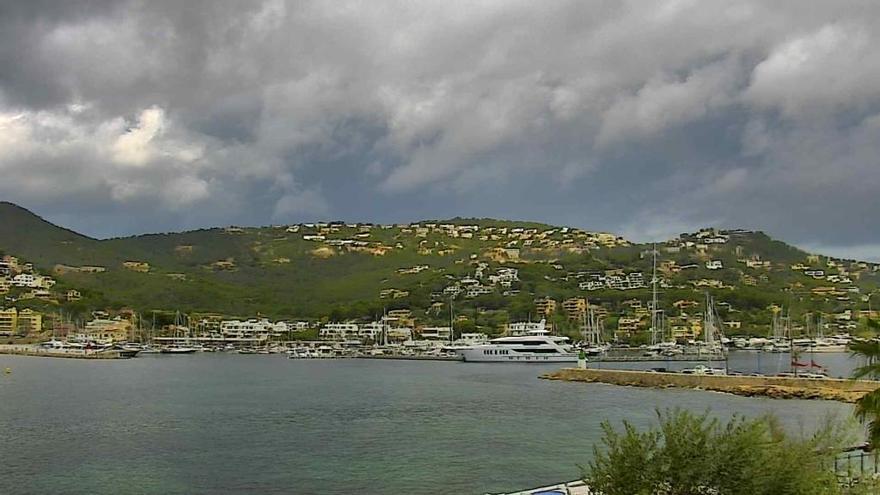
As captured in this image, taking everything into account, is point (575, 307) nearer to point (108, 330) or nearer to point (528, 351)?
point (528, 351)

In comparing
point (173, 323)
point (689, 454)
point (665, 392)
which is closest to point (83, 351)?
point (173, 323)

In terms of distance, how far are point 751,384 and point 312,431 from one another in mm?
33431

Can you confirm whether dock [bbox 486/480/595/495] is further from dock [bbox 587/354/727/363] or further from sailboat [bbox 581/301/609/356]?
sailboat [bbox 581/301/609/356]

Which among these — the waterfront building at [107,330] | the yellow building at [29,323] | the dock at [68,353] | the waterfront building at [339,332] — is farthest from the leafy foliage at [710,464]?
the yellow building at [29,323]

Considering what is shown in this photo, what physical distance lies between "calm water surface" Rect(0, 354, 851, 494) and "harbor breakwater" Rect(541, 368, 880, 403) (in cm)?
259

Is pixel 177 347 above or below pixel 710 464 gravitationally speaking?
below

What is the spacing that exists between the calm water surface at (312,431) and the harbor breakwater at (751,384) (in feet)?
8.49

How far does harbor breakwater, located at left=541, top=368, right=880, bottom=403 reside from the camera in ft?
176

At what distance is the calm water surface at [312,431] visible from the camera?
27.8m

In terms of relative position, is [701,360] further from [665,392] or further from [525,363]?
[665,392]

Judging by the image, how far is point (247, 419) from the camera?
4559cm

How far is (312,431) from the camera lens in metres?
40.3

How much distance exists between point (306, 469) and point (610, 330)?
13420 cm

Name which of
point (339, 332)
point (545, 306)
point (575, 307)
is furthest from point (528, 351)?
point (545, 306)
